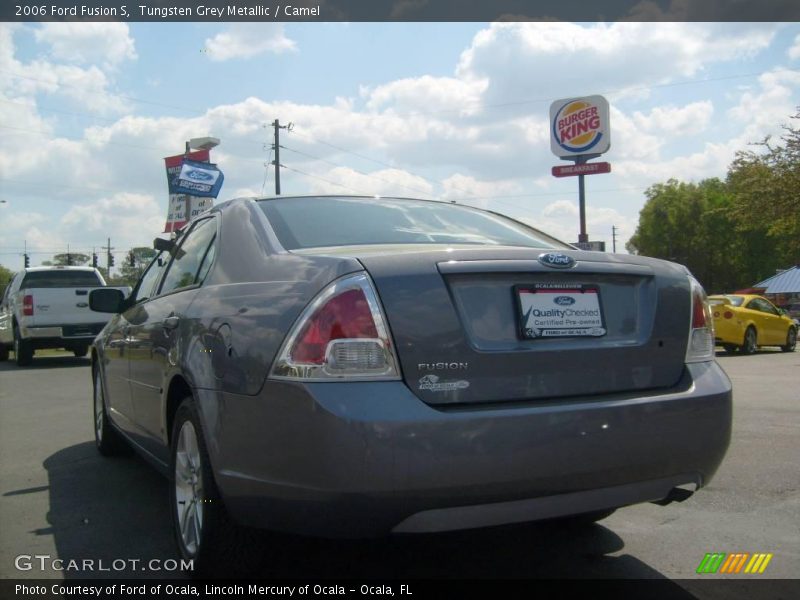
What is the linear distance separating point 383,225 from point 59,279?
1483cm

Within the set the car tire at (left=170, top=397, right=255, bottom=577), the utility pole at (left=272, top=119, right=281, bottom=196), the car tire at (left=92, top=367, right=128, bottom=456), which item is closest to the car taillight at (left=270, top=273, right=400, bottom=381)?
the car tire at (left=170, top=397, right=255, bottom=577)

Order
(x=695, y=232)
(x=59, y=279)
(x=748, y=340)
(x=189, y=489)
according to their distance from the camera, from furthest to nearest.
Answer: (x=695, y=232), (x=748, y=340), (x=59, y=279), (x=189, y=489)

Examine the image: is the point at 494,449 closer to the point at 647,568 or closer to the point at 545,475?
the point at 545,475

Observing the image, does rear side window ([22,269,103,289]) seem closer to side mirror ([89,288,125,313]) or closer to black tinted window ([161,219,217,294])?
side mirror ([89,288,125,313])

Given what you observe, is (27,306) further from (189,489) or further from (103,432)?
(189,489)

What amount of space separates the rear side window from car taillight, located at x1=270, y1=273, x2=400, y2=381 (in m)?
15.0

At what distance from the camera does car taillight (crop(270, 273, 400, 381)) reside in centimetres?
273

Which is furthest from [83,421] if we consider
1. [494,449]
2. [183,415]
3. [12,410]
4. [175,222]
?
[175,222]

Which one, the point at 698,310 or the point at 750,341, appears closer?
the point at 698,310

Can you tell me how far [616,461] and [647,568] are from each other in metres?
0.88

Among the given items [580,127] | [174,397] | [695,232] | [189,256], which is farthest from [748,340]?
[695,232]

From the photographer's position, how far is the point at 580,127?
27.9 m

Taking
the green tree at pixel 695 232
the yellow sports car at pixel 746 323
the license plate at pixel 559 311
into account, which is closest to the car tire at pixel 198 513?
the license plate at pixel 559 311

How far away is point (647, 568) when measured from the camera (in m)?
3.49
